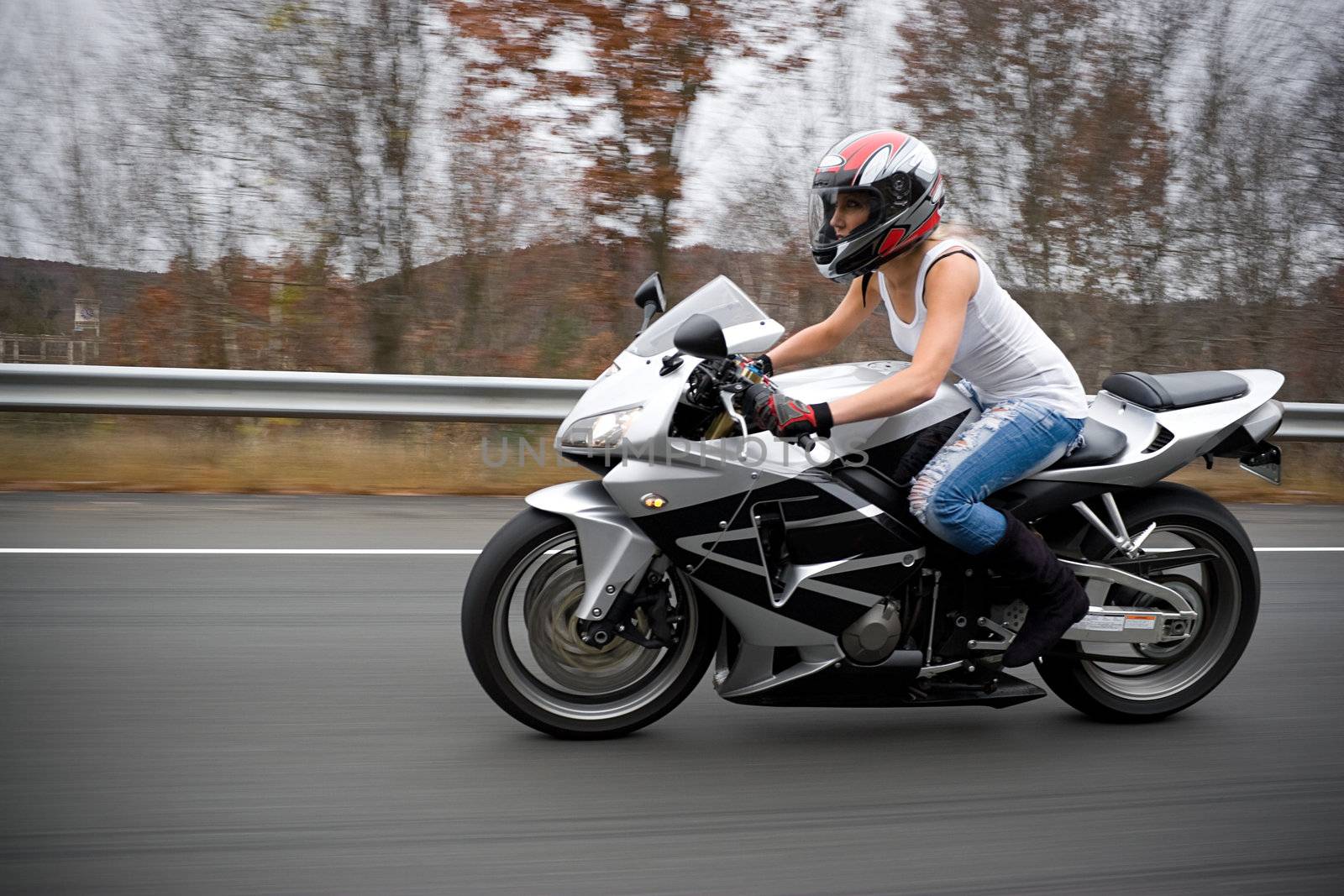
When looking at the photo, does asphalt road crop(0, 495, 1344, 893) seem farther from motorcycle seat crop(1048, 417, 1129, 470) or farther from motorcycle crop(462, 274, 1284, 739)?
motorcycle seat crop(1048, 417, 1129, 470)

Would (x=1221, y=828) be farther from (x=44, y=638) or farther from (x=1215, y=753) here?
(x=44, y=638)

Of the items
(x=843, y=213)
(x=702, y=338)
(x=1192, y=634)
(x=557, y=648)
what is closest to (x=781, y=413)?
(x=702, y=338)

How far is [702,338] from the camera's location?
128 inches

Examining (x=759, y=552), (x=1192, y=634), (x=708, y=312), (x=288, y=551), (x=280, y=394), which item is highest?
(x=708, y=312)

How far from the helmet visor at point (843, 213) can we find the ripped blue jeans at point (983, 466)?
691 millimetres

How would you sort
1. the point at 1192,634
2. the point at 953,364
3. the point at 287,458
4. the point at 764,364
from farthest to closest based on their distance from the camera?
the point at 287,458 → the point at 1192,634 → the point at 764,364 → the point at 953,364

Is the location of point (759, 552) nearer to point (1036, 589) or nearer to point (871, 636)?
point (871, 636)

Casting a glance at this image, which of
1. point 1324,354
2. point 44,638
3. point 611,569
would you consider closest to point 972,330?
point 611,569

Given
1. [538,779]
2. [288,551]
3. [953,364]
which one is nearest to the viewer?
[538,779]

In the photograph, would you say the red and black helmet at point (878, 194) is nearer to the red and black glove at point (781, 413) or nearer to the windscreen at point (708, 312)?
the windscreen at point (708, 312)

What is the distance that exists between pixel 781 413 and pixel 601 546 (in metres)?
0.71

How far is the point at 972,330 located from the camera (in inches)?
150

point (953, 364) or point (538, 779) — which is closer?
point (538, 779)

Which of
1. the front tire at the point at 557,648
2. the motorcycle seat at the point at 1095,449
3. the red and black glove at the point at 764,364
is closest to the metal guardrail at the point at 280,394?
the red and black glove at the point at 764,364
